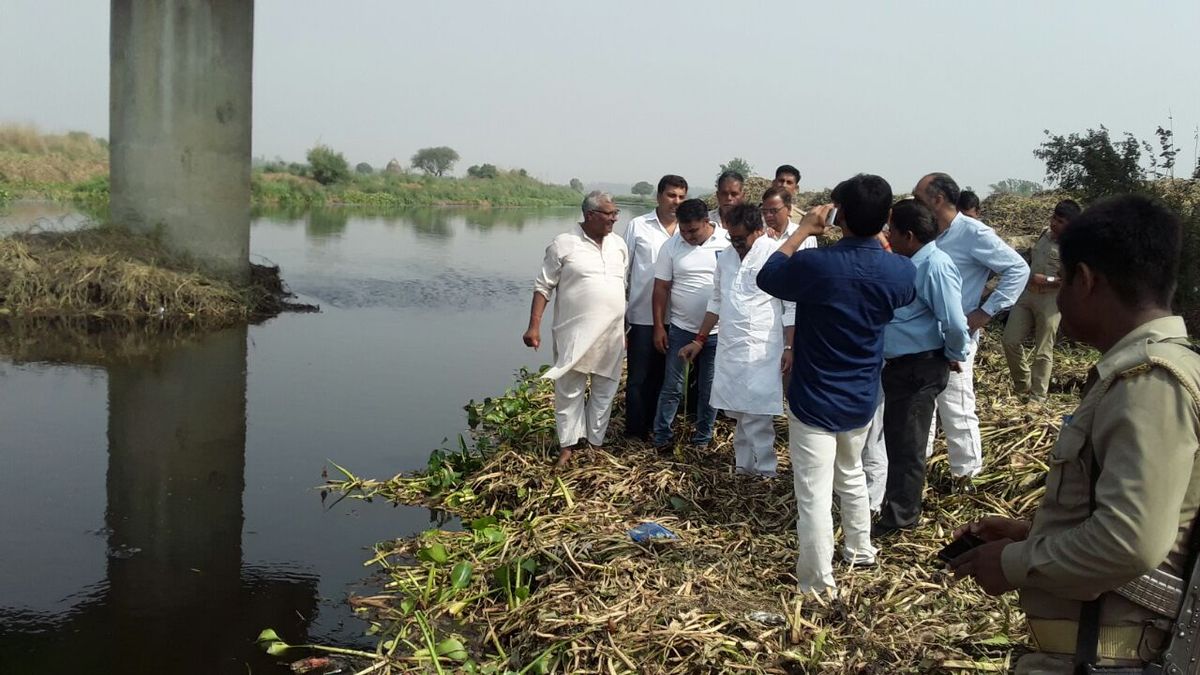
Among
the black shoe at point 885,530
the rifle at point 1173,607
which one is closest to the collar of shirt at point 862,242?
the black shoe at point 885,530

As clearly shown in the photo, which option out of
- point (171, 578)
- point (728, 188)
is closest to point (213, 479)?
point (171, 578)

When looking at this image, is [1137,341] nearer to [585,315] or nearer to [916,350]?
[916,350]

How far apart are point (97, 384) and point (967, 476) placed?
692 centimetres

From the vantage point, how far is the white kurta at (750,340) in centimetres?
565

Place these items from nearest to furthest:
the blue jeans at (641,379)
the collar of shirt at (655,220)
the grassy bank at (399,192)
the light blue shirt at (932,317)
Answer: the light blue shirt at (932,317), the blue jeans at (641,379), the collar of shirt at (655,220), the grassy bank at (399,192)

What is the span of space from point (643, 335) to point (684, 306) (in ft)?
1.44

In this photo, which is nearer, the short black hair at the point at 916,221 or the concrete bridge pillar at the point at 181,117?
the short black hair at the point at 916,221

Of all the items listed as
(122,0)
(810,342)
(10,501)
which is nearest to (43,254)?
(122,0)

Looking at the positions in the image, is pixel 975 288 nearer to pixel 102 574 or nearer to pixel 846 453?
pixel 846 453

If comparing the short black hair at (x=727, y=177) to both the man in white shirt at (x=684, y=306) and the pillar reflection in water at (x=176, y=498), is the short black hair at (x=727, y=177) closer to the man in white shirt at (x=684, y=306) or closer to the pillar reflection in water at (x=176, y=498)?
the man in white shirt at (x=684, y=306)

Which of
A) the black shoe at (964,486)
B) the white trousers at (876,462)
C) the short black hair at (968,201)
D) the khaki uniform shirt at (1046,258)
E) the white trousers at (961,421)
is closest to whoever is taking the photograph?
the white trousers at (876,462)

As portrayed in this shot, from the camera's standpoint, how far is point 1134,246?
6.76 feet

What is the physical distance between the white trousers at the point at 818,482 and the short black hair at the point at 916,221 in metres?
1.17

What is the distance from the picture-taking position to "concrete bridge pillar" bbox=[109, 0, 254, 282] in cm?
1130
